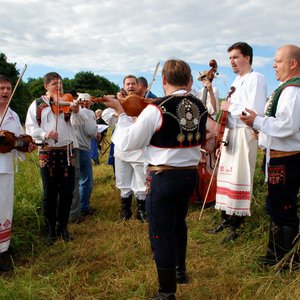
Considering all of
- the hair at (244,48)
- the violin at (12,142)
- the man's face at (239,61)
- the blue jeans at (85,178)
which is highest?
the hair at (244,48)

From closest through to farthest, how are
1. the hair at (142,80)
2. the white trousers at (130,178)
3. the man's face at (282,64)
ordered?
the man's face at (282,64)
the white trousers at (130,178)
the hair at (142,80)

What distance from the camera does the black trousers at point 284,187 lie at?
3.01 meters

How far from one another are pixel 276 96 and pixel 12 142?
235 centimetres

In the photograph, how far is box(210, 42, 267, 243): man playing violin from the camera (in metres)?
3.94

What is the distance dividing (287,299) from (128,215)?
2841mm

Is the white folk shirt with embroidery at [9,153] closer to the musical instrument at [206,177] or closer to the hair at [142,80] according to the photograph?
the hair at [142,80]

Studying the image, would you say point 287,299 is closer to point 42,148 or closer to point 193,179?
point 193,179

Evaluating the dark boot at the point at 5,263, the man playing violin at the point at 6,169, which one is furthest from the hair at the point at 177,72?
the dark boot at the point at 5,263

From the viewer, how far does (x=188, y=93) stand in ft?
8.95

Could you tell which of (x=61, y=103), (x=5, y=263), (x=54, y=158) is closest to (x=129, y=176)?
(x=54, y=158)

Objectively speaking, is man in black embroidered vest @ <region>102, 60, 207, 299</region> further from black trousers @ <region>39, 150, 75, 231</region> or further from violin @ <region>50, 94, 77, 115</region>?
black trousers @ <region>39, 150, 75, 231</region>

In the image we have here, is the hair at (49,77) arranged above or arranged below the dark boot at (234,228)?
above

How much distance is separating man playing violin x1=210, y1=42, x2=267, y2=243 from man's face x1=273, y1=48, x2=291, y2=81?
2.51 ft

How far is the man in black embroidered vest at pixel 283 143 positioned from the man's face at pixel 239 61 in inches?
36.1
